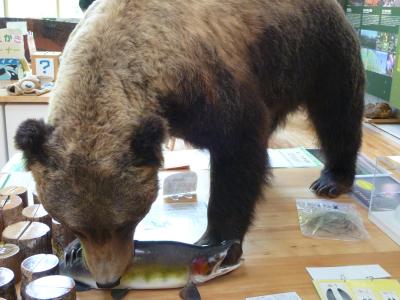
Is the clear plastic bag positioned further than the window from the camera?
No

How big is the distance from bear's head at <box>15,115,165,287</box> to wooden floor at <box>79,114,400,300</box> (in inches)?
12.0

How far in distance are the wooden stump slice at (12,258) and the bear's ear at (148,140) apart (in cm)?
43

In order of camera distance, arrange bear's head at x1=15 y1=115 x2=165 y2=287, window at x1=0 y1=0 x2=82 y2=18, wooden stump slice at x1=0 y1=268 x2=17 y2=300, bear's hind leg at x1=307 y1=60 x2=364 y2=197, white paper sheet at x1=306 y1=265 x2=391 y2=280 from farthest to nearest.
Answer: window at x1=0 y1=0 x2=82 y2=18 < bear's hind leg at x1=307 y1=60 x2=364 y2=197 < white paper sheet at x1=306 y1=265 x2=391 y2=280 < wooden stump slice at x1=0 y1=268 x2=17 y2=300 < bear's head at x1=15 y1=115 x2=165 y2=287

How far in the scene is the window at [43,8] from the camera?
501cm

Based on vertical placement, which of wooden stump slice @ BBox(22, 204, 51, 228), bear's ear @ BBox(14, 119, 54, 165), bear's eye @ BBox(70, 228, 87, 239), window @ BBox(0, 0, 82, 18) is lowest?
wooden stump slice @ BBox(22, 204, 51, 228)

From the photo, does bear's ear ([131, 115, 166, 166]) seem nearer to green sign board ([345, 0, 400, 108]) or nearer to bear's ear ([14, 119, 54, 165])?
bear's ear ([14, 119, 54, 165])

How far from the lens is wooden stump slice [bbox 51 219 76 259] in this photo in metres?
1.27

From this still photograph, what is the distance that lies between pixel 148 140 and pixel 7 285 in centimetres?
45

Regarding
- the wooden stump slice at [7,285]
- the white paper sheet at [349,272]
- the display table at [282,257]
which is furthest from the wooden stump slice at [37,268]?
the white paper sheet at [349,272]

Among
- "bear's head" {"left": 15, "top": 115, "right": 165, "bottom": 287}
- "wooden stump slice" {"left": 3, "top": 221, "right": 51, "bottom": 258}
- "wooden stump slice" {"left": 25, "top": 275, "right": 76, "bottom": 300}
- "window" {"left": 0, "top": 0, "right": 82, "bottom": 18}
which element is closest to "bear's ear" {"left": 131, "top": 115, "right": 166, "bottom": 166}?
"bear's head" {"left": 15, "top": 115, "right": 165, "bottom": 287}

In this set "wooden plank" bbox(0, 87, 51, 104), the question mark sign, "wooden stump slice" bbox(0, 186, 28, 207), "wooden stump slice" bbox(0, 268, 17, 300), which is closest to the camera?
"wooden stump slice" bbox(0, 268, 17, 300)

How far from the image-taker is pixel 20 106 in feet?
8.66

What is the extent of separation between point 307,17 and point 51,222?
993 mm

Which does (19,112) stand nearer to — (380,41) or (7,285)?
(7,285)
